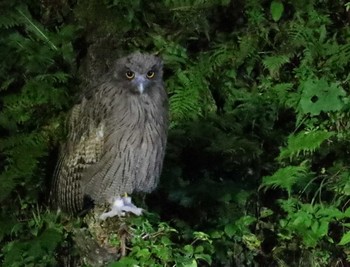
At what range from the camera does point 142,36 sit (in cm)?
632

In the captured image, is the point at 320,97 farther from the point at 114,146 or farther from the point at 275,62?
the point at 114,146

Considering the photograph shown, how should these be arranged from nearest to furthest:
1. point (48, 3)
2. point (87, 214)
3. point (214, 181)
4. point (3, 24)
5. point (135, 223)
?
point (135, 223) < point (87, 214) < point (214, 181) < point (3, 24) < point (48, 3)

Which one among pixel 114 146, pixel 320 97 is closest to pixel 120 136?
pixel 114 146

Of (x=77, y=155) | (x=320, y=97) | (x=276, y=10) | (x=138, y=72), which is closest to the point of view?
(x=138, y=72)

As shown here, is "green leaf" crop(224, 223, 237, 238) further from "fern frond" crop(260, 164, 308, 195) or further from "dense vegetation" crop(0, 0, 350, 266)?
"fern frond" crop(260, 164, 308, 195)

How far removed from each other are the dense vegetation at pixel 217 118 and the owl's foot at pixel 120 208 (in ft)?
0.49

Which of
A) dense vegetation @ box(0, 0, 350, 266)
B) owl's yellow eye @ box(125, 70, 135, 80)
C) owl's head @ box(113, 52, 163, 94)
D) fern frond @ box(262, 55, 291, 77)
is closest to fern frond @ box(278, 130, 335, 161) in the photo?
dense vegetation @ box(0, 0, 350, 266)

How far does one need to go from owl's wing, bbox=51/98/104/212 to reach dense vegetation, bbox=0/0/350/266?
21 centimetres

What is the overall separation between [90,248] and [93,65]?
216 cm

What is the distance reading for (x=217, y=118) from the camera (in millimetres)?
5793

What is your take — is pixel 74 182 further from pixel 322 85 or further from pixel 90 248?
pixel 322 85

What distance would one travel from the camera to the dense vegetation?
525cm

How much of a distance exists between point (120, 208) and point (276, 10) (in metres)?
2.46

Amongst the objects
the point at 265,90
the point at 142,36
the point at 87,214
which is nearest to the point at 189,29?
the point at 142,36
